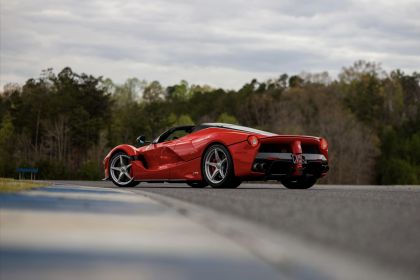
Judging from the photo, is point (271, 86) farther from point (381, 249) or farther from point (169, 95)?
point (381, 249)

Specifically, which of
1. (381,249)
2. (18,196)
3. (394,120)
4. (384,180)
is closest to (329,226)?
(381,249)

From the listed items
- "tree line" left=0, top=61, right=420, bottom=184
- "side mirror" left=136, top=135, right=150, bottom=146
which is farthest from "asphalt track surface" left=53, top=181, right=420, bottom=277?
"tree line" left=0, top=61, right=420, bottom=184

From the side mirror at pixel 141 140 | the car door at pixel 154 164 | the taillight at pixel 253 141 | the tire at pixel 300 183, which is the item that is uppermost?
the taillight at pixel 253 141

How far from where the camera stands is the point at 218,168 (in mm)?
16297

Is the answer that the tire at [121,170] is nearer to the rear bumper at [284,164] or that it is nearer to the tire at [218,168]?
the tire at [218,168]

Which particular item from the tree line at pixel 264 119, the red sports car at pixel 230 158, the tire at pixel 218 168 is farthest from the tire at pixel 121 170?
the tree line at pixel 264 119

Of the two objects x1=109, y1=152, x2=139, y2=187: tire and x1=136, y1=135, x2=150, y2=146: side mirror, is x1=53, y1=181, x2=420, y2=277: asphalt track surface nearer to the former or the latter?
x1=136, y1=135, x2=150, y2=146: side mirror

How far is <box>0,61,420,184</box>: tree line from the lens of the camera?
332ft

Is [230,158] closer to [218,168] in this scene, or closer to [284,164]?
[218,168]

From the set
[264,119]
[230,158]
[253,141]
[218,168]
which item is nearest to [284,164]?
[253,141]

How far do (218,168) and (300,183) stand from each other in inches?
92.8

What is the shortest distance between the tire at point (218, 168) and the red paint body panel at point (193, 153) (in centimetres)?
10

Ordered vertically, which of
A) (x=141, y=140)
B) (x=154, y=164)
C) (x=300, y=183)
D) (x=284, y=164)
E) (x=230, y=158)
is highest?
(x=141, y=140)

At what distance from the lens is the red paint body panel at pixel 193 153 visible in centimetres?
1591
